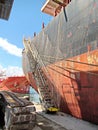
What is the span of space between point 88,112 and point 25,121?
305 centimetres

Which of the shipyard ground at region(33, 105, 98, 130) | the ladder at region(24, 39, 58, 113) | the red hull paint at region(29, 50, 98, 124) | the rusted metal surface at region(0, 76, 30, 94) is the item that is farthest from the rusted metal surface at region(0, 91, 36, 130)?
the rusted metal surface at region(0, 76, 30, 94)

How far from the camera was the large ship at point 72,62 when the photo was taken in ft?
25.9

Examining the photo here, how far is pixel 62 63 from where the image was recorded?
10508 millimetres

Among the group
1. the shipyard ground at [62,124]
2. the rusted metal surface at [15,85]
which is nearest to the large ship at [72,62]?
the shipyard ground at [62,124]

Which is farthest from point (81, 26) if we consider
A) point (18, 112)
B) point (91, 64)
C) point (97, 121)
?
point (18, 112)

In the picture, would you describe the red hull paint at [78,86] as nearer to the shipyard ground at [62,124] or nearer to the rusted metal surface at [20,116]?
the shipyard ground at [62,124]

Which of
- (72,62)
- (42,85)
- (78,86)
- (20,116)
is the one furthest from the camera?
(42,85)

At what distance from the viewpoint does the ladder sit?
10631 millimetres

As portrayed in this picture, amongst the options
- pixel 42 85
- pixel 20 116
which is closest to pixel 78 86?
pixel 20 116

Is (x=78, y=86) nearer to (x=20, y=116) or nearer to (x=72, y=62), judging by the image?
(x=72, y=62)

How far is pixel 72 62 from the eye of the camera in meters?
9.38

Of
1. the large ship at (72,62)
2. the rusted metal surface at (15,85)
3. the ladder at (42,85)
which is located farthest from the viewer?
the rusted metal surface at (15,85)

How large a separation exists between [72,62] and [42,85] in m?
3.96

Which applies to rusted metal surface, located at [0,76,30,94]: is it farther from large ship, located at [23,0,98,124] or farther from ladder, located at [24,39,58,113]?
large ship, located at [23,0,98,124]
